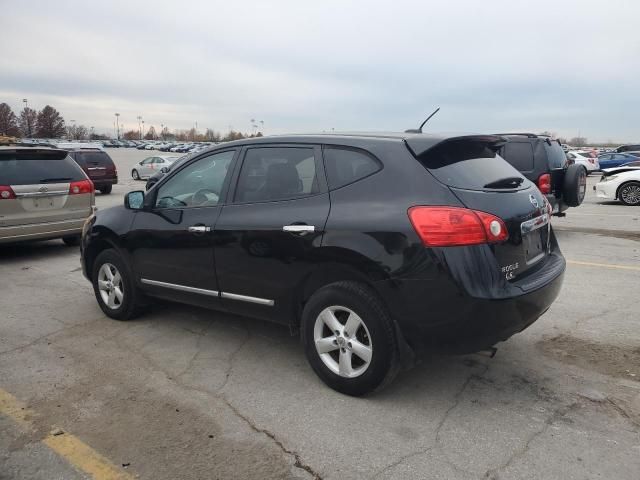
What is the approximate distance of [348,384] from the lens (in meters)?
3.33

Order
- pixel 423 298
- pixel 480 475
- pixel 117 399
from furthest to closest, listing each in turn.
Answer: pixel 117 399
pixel 423 298
pixel 480 475

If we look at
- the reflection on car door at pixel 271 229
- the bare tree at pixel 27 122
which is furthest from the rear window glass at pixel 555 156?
the bare tree at pixel 27 122

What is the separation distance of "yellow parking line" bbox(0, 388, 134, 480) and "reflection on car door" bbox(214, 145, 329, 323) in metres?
1.42

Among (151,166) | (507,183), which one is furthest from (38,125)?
(507,183)

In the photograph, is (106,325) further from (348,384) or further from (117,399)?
(348,384)

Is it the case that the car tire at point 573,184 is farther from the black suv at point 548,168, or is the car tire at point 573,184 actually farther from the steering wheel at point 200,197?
the steering wheel at point 200,197

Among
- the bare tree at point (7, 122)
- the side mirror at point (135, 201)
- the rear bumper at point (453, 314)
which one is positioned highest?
the bare tree at point (7, 122)

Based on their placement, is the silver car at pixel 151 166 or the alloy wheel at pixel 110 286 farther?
the silver car at pixel 151 166

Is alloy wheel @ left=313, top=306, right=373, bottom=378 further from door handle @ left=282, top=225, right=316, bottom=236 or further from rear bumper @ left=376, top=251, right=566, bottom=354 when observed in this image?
door handle @ left=282, top=225, right=316, bottom=236

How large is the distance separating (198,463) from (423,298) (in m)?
1.51

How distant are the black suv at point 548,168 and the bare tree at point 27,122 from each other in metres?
134

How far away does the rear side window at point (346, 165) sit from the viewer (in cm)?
335

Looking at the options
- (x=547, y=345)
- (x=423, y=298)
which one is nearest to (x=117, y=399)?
(x=423, y=298)

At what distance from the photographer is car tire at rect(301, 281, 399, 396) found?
3125 millimetres
